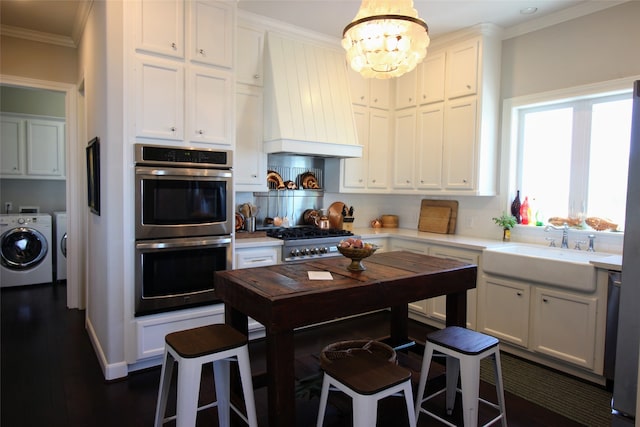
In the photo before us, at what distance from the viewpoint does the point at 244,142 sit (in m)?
3.83

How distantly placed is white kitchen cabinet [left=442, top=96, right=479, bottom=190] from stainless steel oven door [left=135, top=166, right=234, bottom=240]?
2.29 m

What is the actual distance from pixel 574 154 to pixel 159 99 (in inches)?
139

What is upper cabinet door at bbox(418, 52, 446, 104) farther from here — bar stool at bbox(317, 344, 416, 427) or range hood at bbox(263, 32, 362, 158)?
bar stool at bbox(317, 344, 416, 427)

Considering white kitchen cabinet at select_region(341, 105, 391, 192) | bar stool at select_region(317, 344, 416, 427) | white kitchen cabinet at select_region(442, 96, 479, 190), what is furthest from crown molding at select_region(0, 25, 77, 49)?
bar stool at select_region(317, 344, 416, 427)

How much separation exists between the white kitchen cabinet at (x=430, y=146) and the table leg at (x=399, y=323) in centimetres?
184

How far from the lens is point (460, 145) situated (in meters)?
4.11

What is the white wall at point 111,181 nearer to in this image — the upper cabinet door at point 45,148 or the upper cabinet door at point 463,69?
the upper cabinet door at point 463,69

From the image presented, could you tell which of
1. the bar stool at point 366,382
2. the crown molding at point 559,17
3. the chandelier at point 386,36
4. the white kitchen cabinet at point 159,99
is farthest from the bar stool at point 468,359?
the crown molding at point 559,17

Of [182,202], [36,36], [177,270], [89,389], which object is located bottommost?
[89,389]

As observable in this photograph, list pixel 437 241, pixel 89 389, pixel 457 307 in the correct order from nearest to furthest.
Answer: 1. pixel 457 307
2. pixel 89 389
3. pixel 437 241

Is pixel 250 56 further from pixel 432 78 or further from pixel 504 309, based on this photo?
pixel 504 309

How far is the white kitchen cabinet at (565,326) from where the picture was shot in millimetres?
2871

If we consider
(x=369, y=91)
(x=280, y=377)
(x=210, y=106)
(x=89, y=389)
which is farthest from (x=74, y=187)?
(x=280, y=377)

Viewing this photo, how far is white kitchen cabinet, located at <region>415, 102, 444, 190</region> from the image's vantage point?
4328 mm
